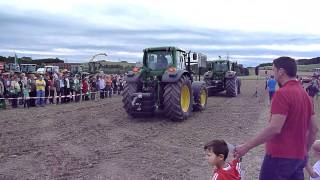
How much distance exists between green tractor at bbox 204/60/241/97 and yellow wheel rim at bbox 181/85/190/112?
34.5 ft

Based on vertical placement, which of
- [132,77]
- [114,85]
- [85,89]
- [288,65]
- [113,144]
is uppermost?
[288,65]

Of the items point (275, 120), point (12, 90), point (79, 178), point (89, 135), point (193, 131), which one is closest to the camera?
point (275, 120)

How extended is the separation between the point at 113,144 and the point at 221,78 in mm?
17415

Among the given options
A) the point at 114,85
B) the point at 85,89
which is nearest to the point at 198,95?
the point at 85,89

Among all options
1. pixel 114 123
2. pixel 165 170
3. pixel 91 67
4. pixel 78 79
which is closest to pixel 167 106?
pixel 114 123

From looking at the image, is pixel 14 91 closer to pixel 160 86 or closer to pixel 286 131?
pixel 160 86

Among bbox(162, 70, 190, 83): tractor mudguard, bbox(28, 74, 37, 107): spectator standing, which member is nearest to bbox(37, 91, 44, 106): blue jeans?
bbox(28, 74, 37, 107): spectator standing

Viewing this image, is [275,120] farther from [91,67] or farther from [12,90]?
[91,67]

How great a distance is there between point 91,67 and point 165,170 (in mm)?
35493

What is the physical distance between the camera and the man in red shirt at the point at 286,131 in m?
3.96

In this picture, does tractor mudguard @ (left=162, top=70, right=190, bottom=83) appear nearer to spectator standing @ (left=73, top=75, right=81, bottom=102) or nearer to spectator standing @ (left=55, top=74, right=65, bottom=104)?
spectator standing @ (left=55, top=74, right=65, bottom=104)

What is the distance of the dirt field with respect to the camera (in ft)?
24.0

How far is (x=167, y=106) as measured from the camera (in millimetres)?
13328

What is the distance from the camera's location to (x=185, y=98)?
14.8 metres
